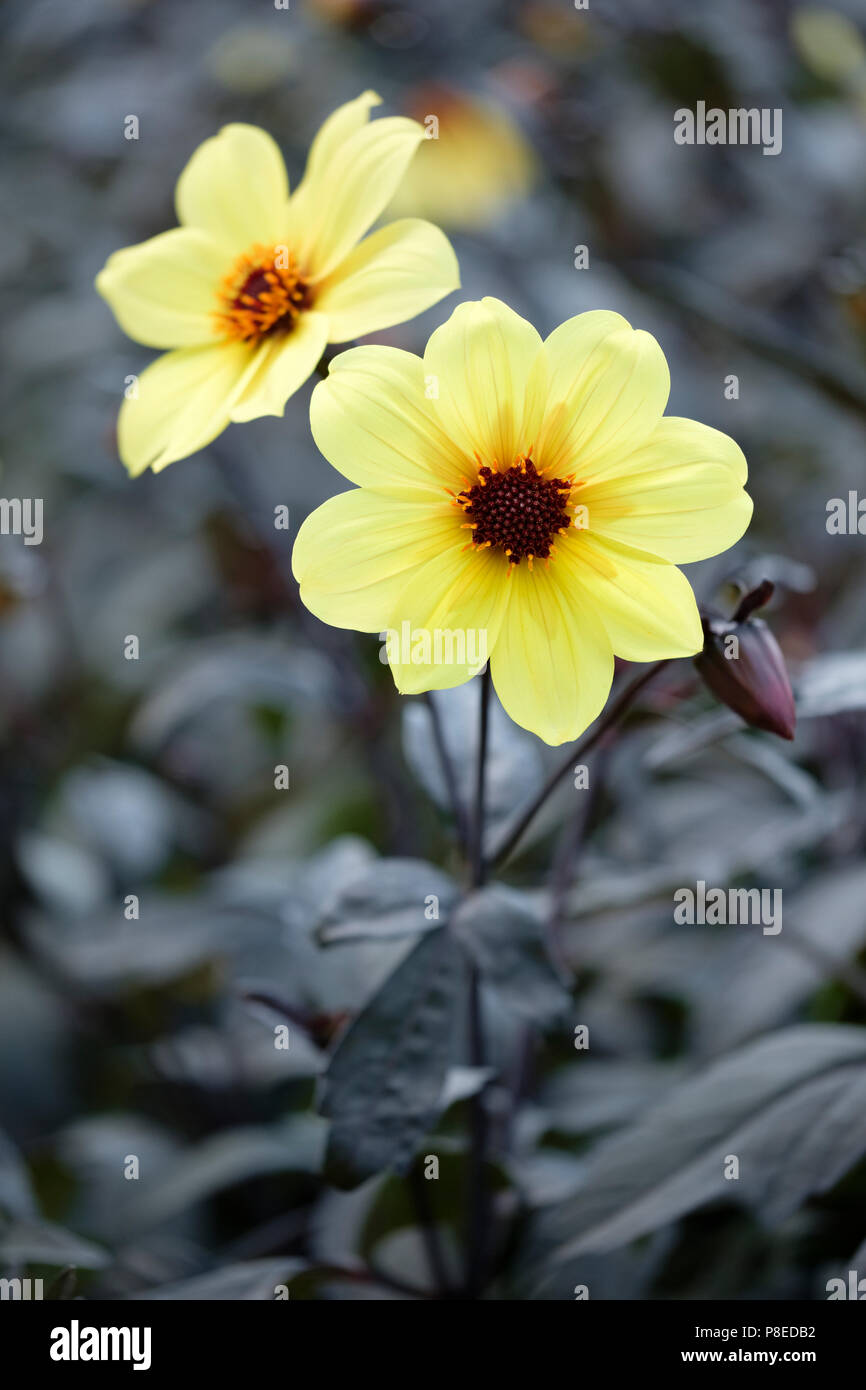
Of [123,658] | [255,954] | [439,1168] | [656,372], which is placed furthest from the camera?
[123,658]

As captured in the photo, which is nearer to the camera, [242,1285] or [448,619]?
[448,619]

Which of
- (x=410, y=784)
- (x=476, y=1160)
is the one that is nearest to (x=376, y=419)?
(x=476, y=1160)

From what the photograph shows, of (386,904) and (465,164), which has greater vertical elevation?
(465,164)

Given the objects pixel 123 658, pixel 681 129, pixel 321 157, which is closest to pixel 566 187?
pixel 681 129

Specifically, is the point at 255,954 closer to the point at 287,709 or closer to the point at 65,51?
the point at 287,709

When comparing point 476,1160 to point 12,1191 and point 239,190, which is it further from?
point 239,190

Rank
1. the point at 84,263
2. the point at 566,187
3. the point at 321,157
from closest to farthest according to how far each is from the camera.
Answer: the point at 321,157, the point at 84,263, the point at 566,187

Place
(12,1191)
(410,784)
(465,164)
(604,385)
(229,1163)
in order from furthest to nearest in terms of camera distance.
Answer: (465,164) < (410,784) < (229,1163) < (12,1191) < (604,385)
